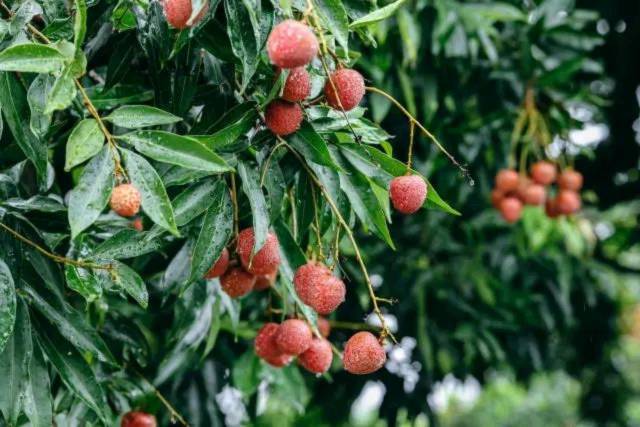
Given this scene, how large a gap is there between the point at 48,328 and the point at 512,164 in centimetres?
148

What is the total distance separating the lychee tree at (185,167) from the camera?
95cm

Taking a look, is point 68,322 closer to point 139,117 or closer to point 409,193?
point 139,117

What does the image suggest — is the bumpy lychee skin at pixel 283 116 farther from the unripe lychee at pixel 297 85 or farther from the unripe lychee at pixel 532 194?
the unripe lychee at pixel 532 194

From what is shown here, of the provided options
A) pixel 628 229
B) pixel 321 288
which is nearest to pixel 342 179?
pixel 321 288

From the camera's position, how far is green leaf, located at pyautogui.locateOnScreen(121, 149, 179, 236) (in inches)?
36.4

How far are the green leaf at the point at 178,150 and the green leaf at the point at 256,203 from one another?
0.34 feet

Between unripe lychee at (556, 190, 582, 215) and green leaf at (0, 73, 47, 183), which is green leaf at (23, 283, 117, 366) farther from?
unripe lychee at (556, 190, 582, 215)

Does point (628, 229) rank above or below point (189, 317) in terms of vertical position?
below

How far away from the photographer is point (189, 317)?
1.55 meters

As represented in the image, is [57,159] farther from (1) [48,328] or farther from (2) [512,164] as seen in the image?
(2) [512,164]

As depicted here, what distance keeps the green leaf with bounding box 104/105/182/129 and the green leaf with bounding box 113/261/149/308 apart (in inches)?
6.6

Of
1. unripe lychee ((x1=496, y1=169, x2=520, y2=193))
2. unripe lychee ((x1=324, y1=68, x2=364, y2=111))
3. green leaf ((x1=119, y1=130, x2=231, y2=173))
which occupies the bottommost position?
unripe lychee ((x1=496, y1=169, x2=520, y2=193))

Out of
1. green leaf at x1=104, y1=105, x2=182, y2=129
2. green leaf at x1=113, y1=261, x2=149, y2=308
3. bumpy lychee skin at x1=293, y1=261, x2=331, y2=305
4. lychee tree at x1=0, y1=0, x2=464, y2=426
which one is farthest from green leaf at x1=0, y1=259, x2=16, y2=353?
bumpy lychee skin at x1=293, y1=261, x2=331, y2=305

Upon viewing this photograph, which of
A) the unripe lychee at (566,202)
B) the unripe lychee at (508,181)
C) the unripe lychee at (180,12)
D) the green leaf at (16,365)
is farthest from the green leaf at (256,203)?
the unripe lychee at (566,202)
